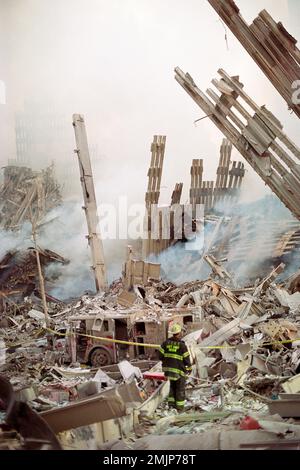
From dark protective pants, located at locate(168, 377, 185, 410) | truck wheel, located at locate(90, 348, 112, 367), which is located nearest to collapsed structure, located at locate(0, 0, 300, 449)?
truck wheel, located at locate(90, 348, 112, 367)

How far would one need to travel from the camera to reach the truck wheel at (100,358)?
258 inches

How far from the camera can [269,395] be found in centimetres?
559

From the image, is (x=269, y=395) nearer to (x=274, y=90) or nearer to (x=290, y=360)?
(x=290, y=360)

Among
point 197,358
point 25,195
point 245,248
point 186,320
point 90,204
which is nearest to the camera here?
point 197,358

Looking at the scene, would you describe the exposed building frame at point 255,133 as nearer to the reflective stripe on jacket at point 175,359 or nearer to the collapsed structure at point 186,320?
the collapsed structure at point 186,320

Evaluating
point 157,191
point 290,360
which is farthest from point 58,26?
point 290,360

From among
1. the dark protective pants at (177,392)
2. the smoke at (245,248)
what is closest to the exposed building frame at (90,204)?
the smoke at (245,248)

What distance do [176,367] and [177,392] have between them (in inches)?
9.8

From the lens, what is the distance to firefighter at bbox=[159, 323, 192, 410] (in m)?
5.43

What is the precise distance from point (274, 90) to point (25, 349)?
15.5 feet

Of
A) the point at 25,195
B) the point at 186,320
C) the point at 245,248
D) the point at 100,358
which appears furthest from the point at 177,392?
the point at 25,195

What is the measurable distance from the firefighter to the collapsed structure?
130mm

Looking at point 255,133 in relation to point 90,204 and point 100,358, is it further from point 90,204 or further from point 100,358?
point 100,358

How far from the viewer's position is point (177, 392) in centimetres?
543
